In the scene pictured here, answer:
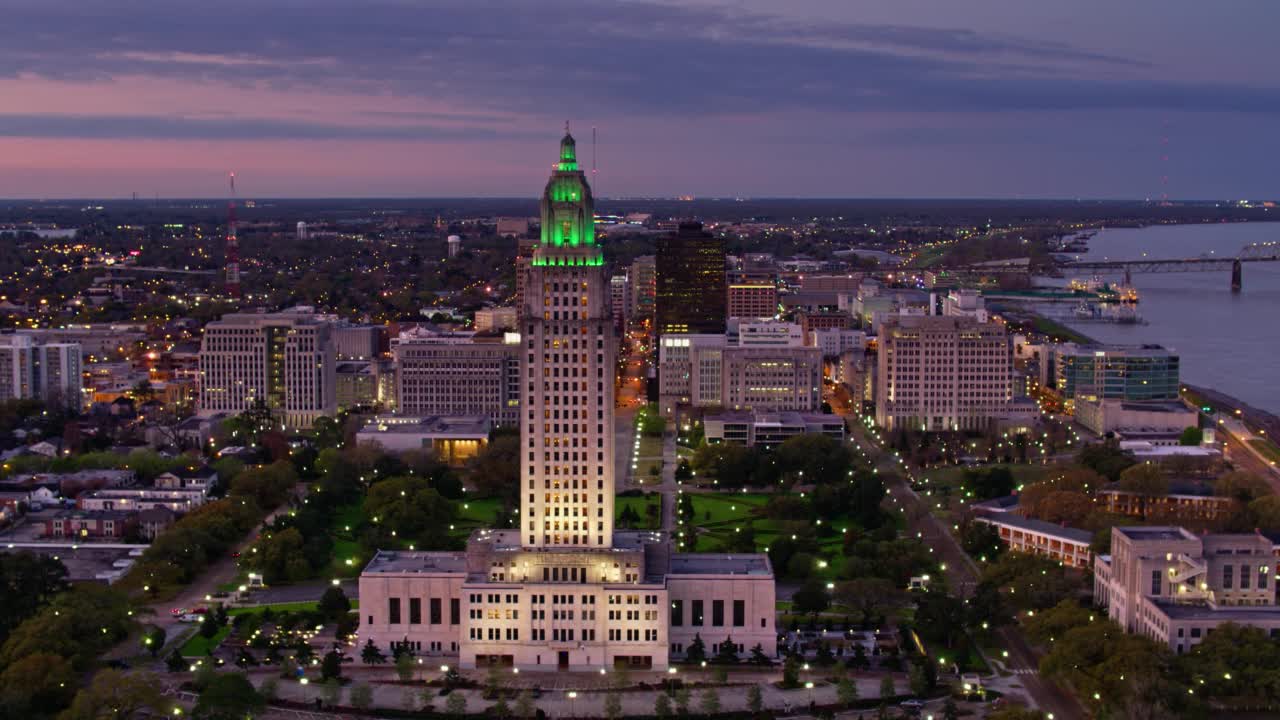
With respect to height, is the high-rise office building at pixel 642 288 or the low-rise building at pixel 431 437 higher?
the high-rise office building at pixel 642 288

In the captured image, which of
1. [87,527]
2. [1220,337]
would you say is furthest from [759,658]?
[1220,337]

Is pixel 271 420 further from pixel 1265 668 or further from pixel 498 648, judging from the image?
pixel 1265 668

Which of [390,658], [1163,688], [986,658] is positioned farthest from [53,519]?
[1163,688]

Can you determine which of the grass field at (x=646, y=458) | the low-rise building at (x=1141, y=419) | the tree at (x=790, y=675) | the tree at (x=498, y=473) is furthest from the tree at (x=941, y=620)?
the low-rise building at (x=1141, y=419)

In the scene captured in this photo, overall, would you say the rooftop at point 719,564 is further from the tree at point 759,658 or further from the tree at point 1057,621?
the tree at point 1057,621

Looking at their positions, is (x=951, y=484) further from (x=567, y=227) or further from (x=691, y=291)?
(x=691, y=291)

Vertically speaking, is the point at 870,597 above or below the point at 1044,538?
below

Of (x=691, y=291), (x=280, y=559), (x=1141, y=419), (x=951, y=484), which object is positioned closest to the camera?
(x=280, y=559)
